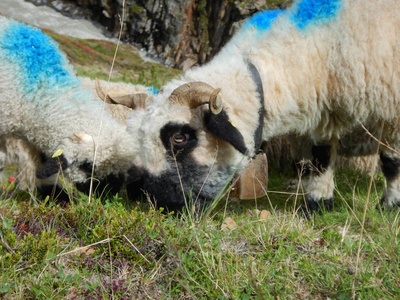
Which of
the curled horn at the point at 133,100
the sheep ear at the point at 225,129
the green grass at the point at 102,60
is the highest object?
the sheep ear at the point at 225,129

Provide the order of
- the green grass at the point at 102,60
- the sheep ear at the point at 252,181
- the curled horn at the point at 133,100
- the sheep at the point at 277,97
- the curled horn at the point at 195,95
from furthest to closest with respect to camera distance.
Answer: the green grass at the point at 102,60 → the curled horn at the point at 133,100 → the sheep ear at the point at 252,181 → the sheep at the point at 277,97 → the curled horn at the point at 195,95

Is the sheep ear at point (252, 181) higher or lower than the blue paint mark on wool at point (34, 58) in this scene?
lower

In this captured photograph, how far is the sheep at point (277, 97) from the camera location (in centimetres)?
382

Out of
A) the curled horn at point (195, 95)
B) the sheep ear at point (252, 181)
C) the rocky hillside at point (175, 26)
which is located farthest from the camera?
the rocky hillside at point (175, 26)

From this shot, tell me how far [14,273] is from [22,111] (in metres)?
2.50

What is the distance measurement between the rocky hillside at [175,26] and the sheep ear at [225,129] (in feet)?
71.0

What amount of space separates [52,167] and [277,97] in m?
2.38

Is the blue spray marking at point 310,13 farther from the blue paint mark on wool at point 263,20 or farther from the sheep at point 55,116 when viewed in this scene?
the sheep at point 55,116

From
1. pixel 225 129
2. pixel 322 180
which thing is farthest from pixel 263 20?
pixel 322 180

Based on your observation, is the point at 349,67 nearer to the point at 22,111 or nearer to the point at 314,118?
the point at 314,118

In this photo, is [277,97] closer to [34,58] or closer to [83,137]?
[83,137]

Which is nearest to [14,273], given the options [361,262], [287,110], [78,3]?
[361,262]

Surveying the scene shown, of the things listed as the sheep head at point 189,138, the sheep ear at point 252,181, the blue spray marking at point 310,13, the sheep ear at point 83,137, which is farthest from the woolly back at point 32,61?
the blue spray marking at point 310,13

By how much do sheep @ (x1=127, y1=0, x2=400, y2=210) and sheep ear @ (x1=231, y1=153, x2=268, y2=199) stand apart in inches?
3.6
